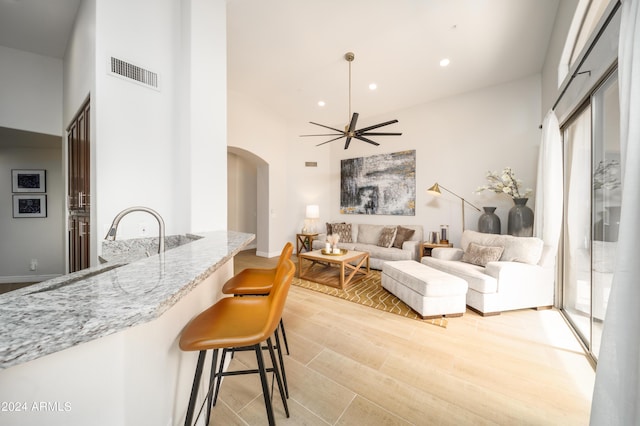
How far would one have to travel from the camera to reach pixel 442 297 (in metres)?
2.54

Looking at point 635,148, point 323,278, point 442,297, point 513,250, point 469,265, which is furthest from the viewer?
point 323,278

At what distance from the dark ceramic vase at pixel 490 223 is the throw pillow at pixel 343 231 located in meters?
2.57

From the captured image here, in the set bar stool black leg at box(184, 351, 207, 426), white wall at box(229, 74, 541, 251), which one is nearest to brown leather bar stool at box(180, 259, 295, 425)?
bar stool black leg at box(184, 351, 207, 426)

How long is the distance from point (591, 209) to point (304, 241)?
4694 millimetres

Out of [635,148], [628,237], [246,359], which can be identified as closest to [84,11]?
[246,359]

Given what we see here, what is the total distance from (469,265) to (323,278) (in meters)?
2.16

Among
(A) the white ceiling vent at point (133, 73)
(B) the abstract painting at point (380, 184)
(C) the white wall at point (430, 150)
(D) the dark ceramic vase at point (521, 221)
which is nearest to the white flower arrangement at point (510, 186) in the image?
(D) the dark ceramic vase at point (521, 221)

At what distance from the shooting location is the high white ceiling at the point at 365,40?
8.17ft

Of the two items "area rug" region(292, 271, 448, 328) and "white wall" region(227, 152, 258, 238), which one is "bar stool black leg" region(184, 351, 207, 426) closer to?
"area rug" region(292, 271, 448, 328)

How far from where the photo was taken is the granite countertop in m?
0.40

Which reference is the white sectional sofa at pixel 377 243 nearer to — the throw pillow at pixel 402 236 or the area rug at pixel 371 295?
the throw pillow at pixel 402 236

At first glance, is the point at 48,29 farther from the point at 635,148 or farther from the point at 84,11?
the point at 635,148

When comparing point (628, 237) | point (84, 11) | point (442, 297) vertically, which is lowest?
point (442, 297)

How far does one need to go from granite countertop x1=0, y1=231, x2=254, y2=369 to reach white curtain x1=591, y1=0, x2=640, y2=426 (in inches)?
65.8
